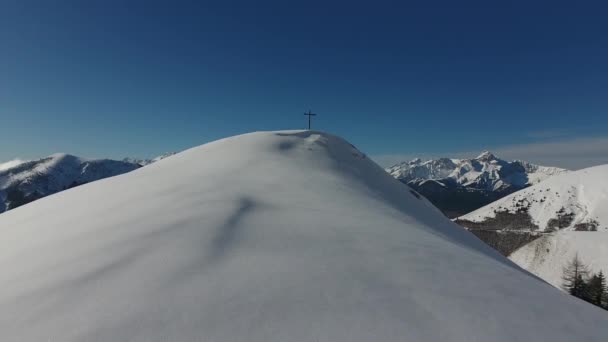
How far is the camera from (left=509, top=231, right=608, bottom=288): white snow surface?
78562mm

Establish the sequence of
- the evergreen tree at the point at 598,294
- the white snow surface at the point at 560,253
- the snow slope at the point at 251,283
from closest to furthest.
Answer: the snow slope at the point at 251,283 < the evergreen tree at the point at 598,294 < the white snow surface at the point at 560,253

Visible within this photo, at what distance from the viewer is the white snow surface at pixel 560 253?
78562mm

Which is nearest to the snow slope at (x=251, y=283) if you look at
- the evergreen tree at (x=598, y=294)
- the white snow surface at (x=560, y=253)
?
the evergreen tree at (x=598, y=294)

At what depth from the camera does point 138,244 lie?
5.85 m

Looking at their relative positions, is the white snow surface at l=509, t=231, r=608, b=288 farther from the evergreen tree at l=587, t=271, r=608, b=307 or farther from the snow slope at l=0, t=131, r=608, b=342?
the snow slope at l=0, t=131, r=608, b=342

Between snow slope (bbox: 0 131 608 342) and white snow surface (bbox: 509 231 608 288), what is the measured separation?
9927 cm

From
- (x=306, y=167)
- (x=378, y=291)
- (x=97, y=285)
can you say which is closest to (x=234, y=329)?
(x=378, y=291)

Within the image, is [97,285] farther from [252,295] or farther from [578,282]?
[578,282]

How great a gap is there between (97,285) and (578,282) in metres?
76.4

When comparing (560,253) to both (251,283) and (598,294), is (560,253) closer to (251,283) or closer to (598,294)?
(598,294)

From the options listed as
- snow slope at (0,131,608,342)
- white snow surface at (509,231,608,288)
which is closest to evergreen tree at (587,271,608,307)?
white snow surface at (509,231,608,288)

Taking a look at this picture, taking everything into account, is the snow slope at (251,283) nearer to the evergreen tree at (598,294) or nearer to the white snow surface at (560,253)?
the evergreen tree at (598,294)

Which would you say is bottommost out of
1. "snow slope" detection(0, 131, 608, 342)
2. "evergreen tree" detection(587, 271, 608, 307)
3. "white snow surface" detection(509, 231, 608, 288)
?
"white snow surface" detection(509, 231, 608, 288)

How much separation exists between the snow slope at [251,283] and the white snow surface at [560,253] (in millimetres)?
99270
